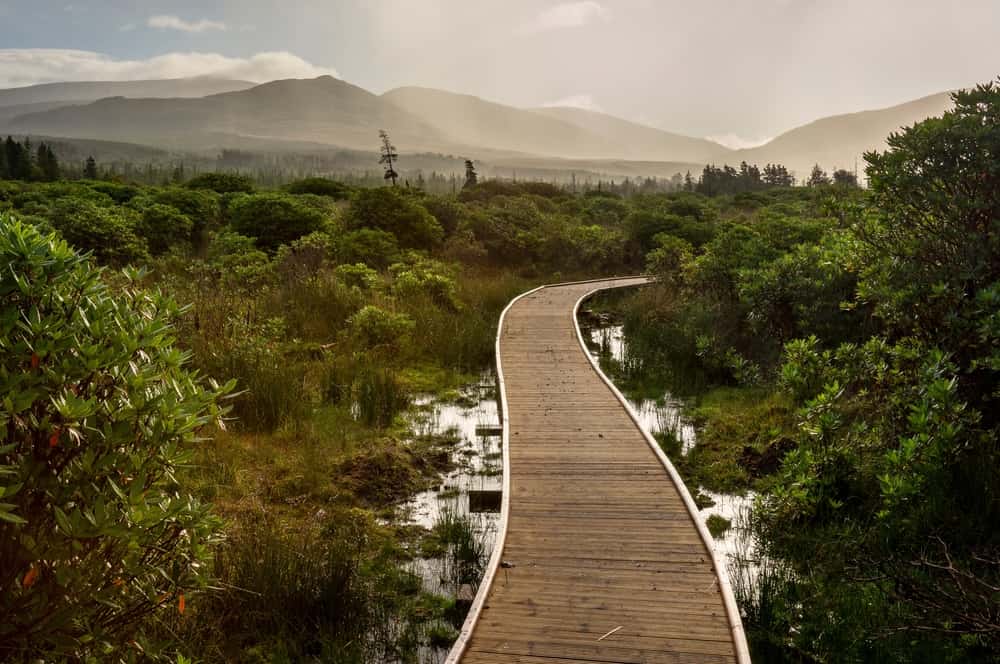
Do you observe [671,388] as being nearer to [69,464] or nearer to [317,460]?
[317,460]

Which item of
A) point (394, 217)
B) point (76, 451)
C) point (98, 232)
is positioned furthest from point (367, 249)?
point (76, 451)

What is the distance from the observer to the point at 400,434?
7367 millimetres

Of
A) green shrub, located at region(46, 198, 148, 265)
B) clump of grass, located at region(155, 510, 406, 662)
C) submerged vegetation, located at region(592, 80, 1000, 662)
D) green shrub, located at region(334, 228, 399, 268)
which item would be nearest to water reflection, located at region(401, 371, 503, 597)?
clump of grass, located at region(155, 510, 406, 662)

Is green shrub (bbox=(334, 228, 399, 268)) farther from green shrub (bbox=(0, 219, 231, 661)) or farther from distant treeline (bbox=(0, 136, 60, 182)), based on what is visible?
distant treeline (bbox=(0, 136, 60, 182))

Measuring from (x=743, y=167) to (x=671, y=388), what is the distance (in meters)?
49.2

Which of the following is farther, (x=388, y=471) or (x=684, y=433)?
(x=684, y=433)

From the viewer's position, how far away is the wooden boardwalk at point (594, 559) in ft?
11.3

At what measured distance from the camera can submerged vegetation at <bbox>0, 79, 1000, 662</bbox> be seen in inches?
90.0

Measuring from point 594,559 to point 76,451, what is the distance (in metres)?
3.05

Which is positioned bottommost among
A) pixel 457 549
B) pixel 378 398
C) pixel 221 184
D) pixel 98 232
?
pixel 457 549

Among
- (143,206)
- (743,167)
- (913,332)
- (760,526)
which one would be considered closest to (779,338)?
(913,332)

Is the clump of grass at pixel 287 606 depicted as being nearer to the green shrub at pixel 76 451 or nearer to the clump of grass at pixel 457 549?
the clump of grass at pixel 457 549

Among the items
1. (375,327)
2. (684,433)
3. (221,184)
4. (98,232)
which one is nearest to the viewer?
(684,433)

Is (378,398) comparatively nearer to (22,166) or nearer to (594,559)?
(594,559)
